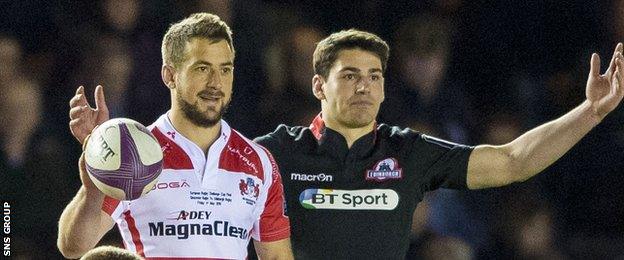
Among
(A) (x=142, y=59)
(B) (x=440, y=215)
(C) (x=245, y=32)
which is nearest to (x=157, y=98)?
(A) (x=142, y=59)

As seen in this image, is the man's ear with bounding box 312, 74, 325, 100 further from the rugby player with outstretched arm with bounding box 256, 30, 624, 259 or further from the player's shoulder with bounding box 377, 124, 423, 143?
the player's shoulder with bounding box 377, 124, 423, 143

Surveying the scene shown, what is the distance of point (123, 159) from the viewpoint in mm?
4660

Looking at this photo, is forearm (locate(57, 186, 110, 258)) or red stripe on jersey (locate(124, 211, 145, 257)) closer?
forearm (locate(57, 186, 110, 258))

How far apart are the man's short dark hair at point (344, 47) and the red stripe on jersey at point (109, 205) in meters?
1.47

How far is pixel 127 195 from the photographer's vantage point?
470cm

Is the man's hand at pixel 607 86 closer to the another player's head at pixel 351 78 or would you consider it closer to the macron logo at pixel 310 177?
the another player's head at pixel 351 78

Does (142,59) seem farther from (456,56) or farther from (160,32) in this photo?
(456,56)

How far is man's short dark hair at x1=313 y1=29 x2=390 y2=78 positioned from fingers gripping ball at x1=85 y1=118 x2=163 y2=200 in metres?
1.44

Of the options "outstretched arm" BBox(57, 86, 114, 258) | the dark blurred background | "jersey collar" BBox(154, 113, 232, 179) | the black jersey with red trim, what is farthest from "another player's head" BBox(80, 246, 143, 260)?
the dark blurred background

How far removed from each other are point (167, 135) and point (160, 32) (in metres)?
3.38

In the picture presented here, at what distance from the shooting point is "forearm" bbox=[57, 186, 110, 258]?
477cm

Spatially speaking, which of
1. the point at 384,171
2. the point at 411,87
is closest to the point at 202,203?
the point at 384,171

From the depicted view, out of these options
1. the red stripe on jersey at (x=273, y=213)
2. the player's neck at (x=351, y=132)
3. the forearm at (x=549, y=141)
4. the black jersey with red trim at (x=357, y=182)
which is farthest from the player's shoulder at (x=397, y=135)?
the red stripe on jersey at (x=273, y=213)

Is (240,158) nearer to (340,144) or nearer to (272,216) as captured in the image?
(272,216)
